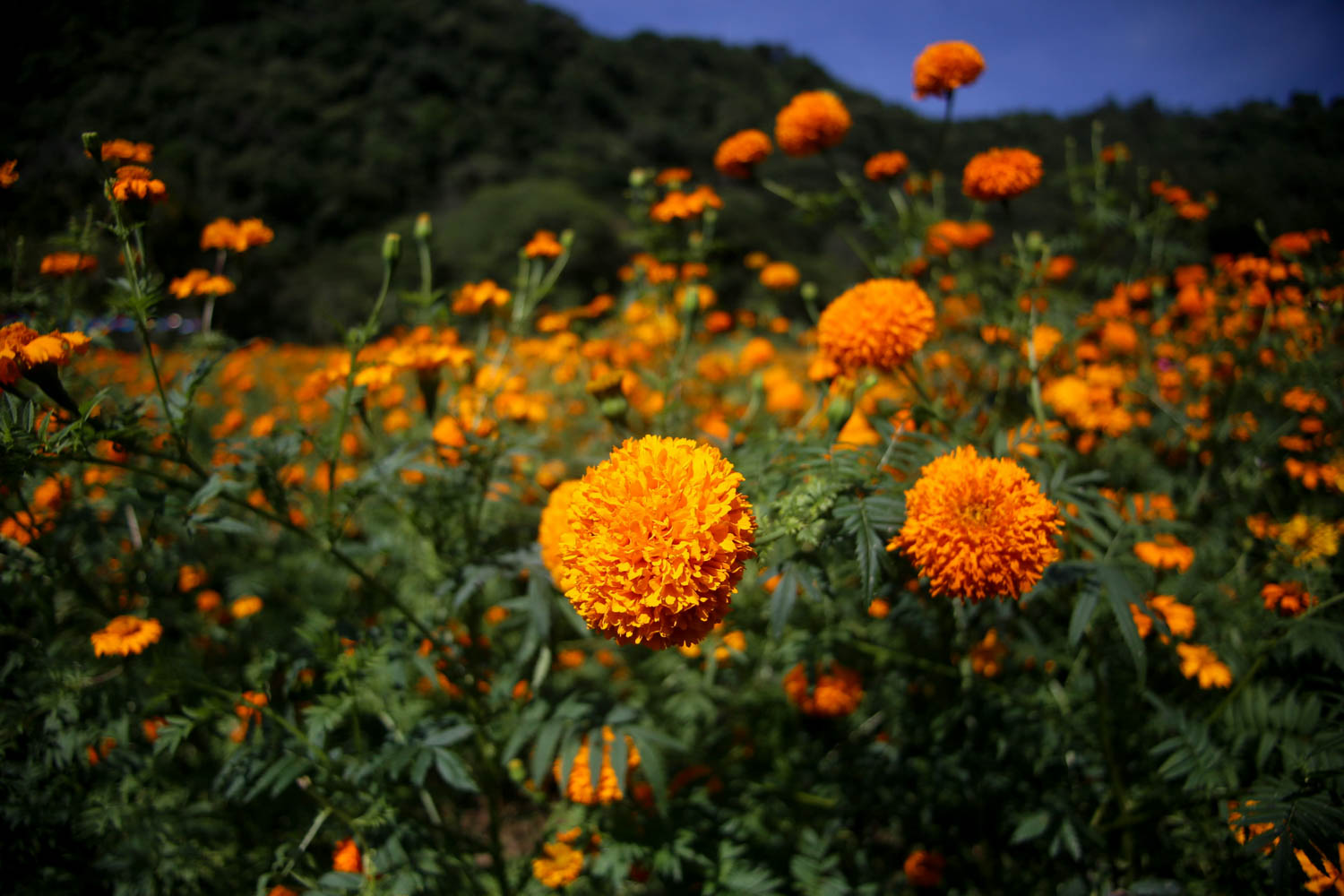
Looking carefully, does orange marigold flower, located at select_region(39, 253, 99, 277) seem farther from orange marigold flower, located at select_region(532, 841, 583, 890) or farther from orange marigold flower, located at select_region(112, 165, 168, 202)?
orange marigold flower, located at select_region(532, 841, 583, 890)

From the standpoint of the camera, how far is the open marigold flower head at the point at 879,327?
1.50 m

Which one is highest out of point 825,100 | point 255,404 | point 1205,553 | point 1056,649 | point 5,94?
point 825,100

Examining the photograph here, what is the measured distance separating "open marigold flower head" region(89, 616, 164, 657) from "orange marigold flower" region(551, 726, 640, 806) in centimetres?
113

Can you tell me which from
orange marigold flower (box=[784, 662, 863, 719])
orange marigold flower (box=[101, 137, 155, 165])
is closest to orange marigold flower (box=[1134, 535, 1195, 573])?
orange marigold flower (box=[784, 662, 863, 719])

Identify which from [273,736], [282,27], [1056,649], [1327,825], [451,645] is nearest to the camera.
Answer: [1327,825]

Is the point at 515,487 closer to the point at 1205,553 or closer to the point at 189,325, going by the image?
the point at 1205,553

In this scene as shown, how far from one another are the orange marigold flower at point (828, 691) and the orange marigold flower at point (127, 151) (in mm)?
2376

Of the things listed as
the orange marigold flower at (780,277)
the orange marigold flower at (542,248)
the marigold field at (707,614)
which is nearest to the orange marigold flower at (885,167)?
the marigold field at (707,614)

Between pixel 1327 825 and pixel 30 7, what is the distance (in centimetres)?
365

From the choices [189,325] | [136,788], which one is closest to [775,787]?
[136,788]

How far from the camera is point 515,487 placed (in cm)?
256

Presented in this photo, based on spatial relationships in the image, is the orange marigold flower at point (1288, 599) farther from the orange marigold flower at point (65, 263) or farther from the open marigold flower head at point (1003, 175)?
the orange marigold flower at point (65, 263)

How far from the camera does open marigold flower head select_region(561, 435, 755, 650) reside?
89 cm

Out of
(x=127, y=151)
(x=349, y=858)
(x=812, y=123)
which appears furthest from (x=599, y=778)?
(x=812, y=123)
